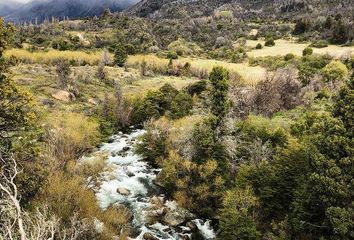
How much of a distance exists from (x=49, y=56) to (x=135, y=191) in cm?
5853

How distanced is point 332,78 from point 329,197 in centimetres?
4233

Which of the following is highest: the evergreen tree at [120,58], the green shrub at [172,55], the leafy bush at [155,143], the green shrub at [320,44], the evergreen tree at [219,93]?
the evergreen tree at [219,93]

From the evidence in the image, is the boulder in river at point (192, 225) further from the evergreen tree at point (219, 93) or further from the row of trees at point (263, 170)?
the evergreen tree at point (219, 93)

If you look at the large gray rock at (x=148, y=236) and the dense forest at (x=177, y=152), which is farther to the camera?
the large gray rock at (x=148, y=236)

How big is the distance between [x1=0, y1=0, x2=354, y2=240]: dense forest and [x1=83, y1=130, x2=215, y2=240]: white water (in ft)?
0.60

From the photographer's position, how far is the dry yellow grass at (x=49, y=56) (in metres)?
92.2

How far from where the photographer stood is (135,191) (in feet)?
149

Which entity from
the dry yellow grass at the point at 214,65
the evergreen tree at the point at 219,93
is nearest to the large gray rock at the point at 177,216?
the evergreen tree at the point at 219,93

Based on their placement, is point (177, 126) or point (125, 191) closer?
point (125, 191)

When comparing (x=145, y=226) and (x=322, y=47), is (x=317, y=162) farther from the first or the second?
(x=322, y=47)

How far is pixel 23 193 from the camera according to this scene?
30.8 metres

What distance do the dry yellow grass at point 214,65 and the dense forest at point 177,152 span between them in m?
0.83

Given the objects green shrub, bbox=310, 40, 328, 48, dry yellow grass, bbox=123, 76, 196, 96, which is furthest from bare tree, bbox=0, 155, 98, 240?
green shrub, bbox=310, 40, 328, 48

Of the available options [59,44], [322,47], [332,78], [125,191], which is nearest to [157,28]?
[59,44]
